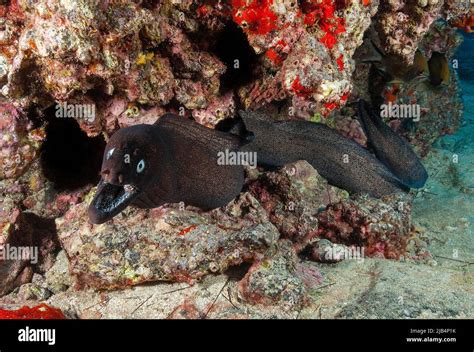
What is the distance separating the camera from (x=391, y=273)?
3.66m

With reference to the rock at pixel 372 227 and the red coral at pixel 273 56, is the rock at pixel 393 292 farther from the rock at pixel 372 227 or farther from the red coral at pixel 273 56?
the red coral at pixel 273 56

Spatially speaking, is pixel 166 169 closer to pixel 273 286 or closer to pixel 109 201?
pixel 109 201

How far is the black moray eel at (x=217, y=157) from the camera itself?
3.04 metres

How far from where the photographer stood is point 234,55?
13.6 ft

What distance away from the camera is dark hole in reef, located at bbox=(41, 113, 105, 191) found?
4.05m

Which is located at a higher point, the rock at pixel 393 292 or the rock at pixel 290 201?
the rock at pixel 290 201

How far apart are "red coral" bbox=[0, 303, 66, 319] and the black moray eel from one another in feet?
2.68

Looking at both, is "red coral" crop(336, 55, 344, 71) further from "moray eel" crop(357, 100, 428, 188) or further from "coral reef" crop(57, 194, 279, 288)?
"moray eel" crop(357, 100, 428, 188)

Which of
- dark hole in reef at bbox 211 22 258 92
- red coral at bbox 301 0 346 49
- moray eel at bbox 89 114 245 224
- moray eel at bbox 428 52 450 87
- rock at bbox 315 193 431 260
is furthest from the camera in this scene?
moray eel at bbox 428 52 450 87

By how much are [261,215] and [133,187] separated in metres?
1.34

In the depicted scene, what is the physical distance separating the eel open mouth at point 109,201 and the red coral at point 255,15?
1.78 metres

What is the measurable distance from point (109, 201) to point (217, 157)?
1.39 m

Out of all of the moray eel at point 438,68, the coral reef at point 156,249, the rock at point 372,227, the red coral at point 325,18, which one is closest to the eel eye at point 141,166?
the coral reef at point 156,249

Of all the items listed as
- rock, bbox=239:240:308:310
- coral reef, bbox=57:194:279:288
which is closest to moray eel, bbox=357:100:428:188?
coral reef, bbox=57:194:279:288
